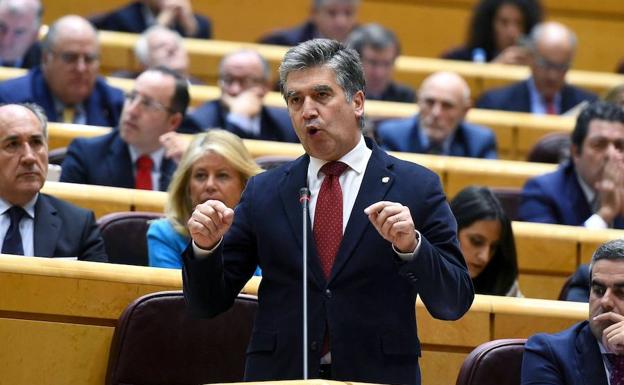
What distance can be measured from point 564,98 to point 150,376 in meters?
2.67

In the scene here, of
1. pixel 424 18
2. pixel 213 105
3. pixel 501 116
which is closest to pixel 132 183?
pixel 213 105

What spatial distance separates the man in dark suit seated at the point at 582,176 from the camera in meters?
3.44

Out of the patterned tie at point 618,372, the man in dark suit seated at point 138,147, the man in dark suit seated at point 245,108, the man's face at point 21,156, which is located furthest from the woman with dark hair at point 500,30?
the patterned tie at point 618,372

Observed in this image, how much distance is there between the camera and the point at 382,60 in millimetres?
4473

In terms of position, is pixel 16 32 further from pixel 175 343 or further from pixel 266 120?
pixel 175 343

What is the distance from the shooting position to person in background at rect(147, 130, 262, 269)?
2.71m

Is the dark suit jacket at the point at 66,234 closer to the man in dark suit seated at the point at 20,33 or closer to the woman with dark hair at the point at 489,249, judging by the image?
the woman with dark hair at the point at 489,249

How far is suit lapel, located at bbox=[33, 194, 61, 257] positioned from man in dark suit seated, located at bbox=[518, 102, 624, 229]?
131cm

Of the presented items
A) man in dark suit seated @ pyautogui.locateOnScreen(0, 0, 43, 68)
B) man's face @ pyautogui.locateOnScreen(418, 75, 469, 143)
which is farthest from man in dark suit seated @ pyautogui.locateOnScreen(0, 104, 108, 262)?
man in dark suit seated @ pyautogui.locateOnScreen(0, 0, 43, 68)

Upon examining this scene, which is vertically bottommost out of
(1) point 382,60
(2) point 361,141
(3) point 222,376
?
(3) point 222,376

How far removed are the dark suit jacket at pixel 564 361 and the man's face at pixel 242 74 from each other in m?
1.99

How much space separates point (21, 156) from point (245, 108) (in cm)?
130

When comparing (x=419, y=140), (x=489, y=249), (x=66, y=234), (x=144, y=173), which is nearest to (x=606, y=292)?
(x=489, y=249)

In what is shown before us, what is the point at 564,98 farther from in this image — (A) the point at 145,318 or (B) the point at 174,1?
(A) the point at 145,318
